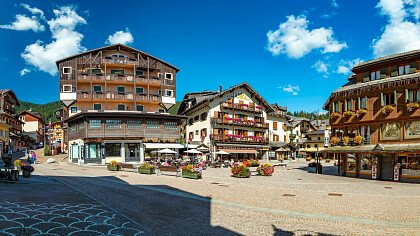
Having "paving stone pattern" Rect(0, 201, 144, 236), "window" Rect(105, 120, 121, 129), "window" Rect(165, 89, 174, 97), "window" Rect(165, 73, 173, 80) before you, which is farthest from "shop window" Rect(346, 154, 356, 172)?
"window" Rect(165, 73, 173, 80)

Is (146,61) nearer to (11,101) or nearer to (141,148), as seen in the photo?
(141,148)

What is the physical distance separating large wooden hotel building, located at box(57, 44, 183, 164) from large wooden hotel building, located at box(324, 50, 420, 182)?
25738 millimetres

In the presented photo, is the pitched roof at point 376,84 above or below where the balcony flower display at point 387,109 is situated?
above

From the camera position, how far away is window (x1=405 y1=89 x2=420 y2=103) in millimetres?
27391

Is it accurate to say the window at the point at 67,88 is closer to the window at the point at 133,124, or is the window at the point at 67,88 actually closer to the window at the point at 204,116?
the window at the point at 133,124

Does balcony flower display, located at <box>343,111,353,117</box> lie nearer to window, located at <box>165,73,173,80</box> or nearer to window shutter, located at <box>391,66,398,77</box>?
window shutter, located at <box>391,66,398,77</box>

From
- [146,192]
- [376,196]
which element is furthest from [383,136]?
[146,192]

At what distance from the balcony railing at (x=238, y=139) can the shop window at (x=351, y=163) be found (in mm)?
25408

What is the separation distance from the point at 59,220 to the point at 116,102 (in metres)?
44.2

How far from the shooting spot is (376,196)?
60.3ft

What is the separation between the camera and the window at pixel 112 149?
45719 millimetres

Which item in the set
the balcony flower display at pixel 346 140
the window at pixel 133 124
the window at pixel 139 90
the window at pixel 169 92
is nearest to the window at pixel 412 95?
the balcony flower display at pixel 346 140

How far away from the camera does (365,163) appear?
31.4 meters

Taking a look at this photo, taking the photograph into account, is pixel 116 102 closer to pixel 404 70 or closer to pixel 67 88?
pixel 67 88
